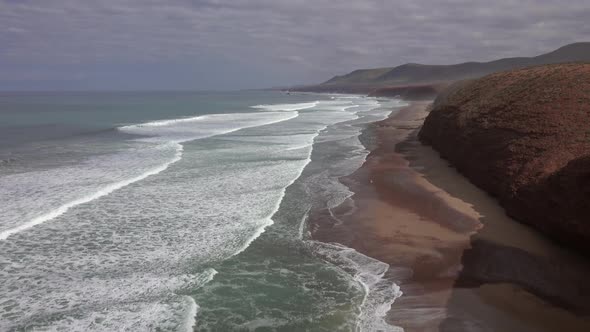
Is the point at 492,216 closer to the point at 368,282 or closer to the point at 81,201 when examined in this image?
the point at 368,282

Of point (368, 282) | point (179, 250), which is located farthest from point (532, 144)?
point (179, 250)

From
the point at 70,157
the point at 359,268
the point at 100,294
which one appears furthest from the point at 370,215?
the point at 70,157

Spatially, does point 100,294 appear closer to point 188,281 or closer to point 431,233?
point 188,281

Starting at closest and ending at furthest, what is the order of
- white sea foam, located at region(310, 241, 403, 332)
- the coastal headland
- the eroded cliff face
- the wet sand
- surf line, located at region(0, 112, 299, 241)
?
white sea foam, located at region(310, 241, 403, 332) → the wet sand → the coastal headland → the eroded cliff face → surf line, located at region(0, 112, 299, 241)

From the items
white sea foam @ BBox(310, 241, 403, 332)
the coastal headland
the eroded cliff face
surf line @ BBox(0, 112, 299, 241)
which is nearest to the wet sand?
the coastal headland

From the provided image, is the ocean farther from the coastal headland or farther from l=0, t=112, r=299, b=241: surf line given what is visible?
the coastal headland
